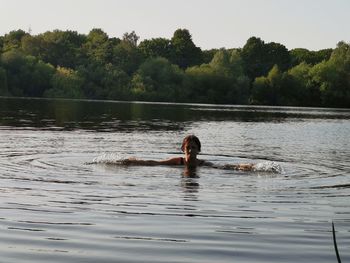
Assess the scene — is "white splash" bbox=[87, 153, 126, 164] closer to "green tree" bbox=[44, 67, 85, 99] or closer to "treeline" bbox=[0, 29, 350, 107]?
"treeline" bbox=[0, 29, 350, 107]

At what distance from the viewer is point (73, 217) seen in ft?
37.6

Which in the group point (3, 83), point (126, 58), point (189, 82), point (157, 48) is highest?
point (157, 48)

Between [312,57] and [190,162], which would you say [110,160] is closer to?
[190,162]

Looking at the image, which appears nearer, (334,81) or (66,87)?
(334,81)

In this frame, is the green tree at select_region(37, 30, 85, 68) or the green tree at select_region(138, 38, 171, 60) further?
the green tree at select_region(138, 38, 171, 60)

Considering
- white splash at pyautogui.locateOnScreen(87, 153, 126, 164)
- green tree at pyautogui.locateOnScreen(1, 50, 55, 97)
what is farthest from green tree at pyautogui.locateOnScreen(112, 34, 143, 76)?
white splash at pyautogui.locateOnScreen(87, 153, 126, 164)

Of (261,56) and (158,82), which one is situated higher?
(261,56)

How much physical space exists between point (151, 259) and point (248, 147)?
76.6 feet

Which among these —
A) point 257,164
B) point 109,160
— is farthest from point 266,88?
point 257,164

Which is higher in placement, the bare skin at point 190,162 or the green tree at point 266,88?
Answer: the green tree at point 266,88

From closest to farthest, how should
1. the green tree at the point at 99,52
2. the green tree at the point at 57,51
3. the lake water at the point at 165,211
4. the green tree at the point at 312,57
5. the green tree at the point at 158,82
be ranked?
the lake water at the point at 165,211
the green tree at the point at 158,82
the green tree at the point at 99,52
the green tree at the point at 57,51
the green tree at the point at 312,57

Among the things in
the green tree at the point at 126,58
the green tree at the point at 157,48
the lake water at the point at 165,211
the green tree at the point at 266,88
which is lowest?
the lake water at the point at 165,211

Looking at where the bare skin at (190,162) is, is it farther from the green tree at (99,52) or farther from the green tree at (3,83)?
the green tree at (99,52)

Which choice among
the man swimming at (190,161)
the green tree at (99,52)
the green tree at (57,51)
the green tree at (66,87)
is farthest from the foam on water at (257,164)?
the green tree at (57,51)
